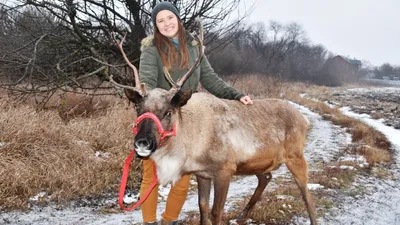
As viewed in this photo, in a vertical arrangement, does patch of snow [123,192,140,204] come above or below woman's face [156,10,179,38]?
below

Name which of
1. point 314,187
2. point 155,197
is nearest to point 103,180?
point 155,197

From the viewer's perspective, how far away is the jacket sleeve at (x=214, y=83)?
425 centimetres

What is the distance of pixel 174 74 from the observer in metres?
3.87

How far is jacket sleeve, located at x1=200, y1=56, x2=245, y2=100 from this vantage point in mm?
4254

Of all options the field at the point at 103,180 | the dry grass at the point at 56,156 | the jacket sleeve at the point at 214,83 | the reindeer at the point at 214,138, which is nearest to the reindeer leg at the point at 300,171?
Result: the reindeer at the point at 214,138

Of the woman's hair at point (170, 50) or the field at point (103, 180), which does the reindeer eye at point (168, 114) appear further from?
the field at point (103, 180)

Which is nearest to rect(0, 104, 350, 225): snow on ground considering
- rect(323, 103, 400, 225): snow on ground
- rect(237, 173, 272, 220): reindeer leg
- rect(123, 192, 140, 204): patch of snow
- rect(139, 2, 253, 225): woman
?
rect(123, 192, 140, 204): patch of snow

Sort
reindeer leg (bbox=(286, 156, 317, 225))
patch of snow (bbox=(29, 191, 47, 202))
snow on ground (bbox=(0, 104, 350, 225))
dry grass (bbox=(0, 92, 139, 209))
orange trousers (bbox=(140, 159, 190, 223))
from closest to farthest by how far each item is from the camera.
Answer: orange trousers (bbox=(140, 159, 190, 223)) < reindeer leg (bbox=(286, 156, 317, 225)) < snow on ground (bbox=(0, 104, 350, 225)) < patch of snow (bbox=(29, 191, 47, 202)) < dry grass (bbox=(0, 92, 139, 209))

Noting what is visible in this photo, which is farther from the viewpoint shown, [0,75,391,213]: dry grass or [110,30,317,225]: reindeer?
[0,75,391,213]: dry grass

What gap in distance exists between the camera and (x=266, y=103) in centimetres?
455

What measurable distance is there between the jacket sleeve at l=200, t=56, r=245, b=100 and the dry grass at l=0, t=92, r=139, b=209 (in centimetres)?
269

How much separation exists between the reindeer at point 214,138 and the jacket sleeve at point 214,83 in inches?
4.0

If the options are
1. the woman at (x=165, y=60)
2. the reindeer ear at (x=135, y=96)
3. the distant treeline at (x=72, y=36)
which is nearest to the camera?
the reindeer ear at (x=135, y=96)

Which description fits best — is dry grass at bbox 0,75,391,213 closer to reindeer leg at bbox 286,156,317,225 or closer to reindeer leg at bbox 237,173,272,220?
A: reindeer leg at bbox 237,173,272,220
